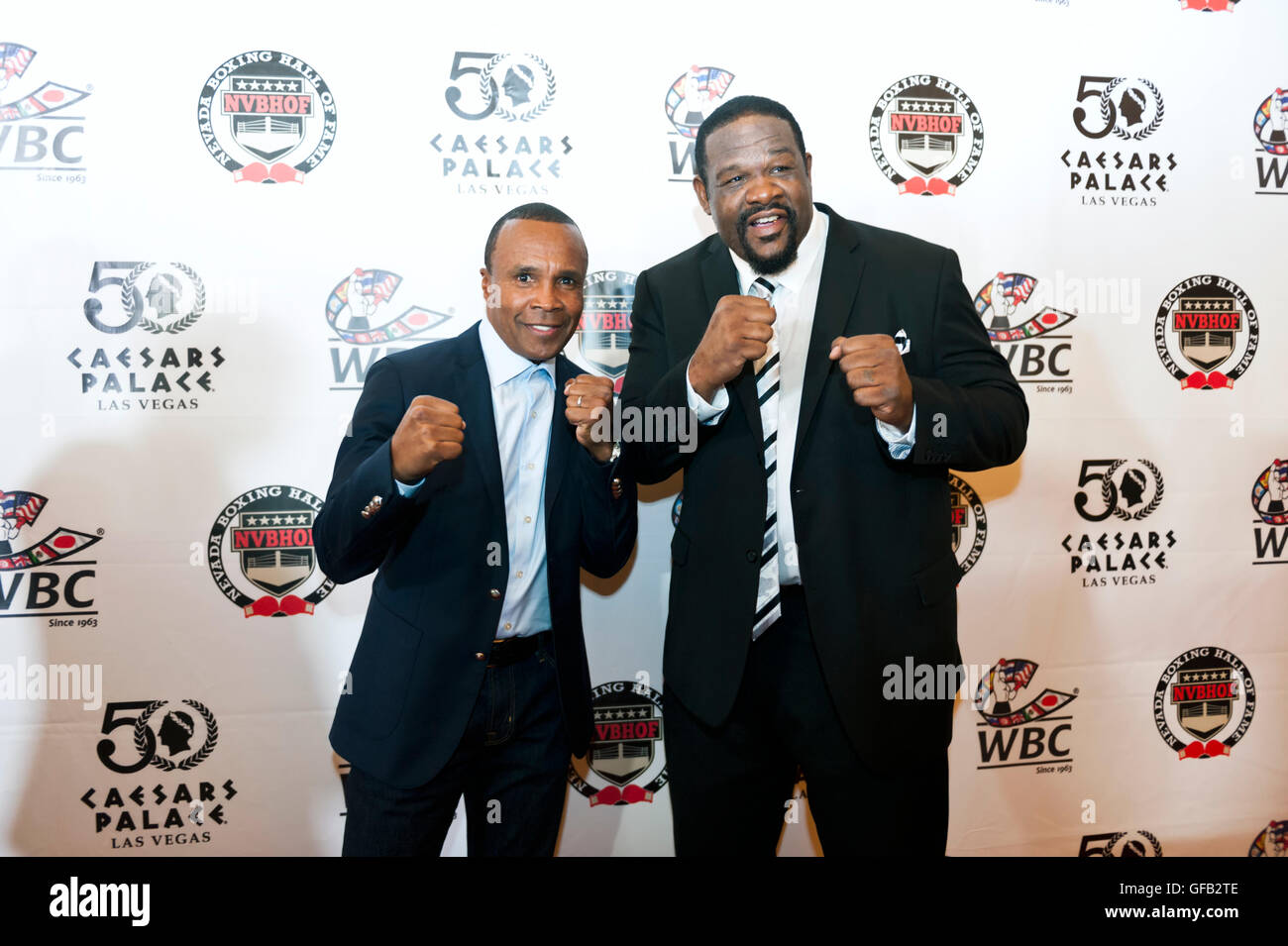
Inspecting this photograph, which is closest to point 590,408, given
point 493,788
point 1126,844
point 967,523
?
point 493,788

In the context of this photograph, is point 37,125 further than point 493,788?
Yes

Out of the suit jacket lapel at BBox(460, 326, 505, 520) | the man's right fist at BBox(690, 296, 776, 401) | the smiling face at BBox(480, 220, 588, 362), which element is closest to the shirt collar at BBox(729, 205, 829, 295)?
the man's right fist at BBox(690, 296, 776, 401)

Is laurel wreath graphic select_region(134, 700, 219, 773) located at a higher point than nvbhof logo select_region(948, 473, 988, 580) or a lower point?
lower

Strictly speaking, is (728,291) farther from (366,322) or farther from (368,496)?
(366,322)

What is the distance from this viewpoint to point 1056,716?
2.39 meters

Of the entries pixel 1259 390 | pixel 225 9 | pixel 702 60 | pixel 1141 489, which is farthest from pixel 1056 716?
pixel 225 9

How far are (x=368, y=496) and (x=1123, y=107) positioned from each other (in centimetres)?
245

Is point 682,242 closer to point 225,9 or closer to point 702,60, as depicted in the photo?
point 702,60

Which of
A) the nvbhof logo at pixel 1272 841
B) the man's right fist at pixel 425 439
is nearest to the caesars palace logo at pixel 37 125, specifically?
the man's right fist at pixel 425 439

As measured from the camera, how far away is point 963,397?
151cm

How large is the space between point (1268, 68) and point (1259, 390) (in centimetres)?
99

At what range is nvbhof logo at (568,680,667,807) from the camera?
7.50 feet

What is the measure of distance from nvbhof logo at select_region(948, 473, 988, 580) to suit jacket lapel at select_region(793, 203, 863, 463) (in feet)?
3.16

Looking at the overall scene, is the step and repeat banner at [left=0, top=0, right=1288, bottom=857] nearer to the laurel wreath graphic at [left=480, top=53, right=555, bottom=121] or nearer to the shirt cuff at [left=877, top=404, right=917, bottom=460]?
the laurel wreath graphic at [left=480, top=53, right=555, bottom=121]
